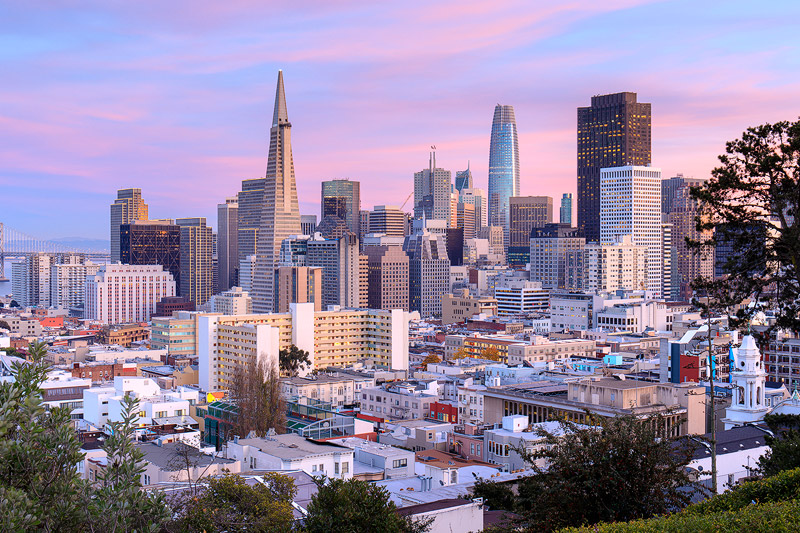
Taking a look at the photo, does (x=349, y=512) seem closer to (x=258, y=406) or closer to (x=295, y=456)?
(x=295, y=456)

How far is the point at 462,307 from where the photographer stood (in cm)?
15250

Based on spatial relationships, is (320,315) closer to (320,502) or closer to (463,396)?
(463,396)

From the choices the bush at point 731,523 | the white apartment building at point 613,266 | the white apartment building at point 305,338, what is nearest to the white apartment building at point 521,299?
the white apartment building at point 613,266

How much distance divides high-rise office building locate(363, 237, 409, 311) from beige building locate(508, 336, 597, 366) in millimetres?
81455

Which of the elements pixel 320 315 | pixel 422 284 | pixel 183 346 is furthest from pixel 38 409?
pixel 422 284

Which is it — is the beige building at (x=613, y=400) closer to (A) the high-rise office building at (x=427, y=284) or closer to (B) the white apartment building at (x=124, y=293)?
(A) the high-rise office building at (x=427, y=284)

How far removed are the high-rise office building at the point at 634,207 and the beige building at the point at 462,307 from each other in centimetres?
4098

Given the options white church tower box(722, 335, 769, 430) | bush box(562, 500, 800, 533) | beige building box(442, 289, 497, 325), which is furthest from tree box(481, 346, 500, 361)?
bush box(562, 500, 800, 533)

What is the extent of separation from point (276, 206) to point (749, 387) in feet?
447

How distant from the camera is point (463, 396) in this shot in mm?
56938

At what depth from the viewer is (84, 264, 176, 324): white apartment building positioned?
Answer: 573 ft

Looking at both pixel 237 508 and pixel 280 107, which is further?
pixel 280 107

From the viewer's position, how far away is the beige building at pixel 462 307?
150 metres

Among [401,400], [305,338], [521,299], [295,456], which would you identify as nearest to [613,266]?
[521,299]
